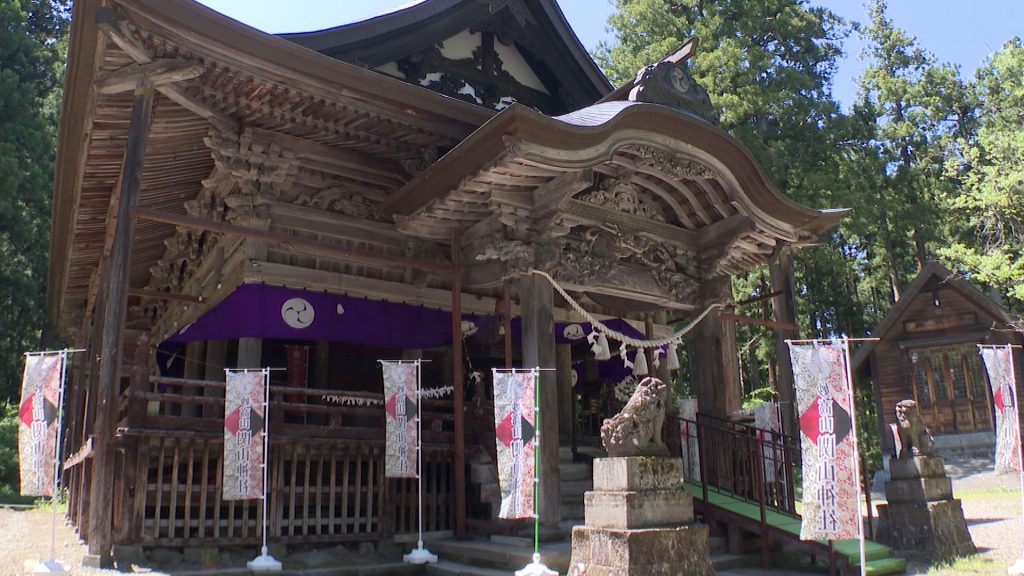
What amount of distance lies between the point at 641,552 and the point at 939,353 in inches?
799

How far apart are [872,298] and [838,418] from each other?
2987 centimetres

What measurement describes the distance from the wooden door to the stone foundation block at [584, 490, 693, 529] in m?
19.1

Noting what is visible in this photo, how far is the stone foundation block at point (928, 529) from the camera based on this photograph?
26.3 ft

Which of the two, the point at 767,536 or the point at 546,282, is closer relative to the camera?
the point at 767,536

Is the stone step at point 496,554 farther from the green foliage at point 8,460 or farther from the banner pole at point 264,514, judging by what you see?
the green foliage at point 8,460

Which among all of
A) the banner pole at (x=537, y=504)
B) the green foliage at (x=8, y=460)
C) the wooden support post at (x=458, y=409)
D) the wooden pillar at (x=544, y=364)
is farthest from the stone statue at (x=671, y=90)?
the green foliage at (x=8, y=460)

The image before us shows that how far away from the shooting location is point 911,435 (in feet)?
28.2

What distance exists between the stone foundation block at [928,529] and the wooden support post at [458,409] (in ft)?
15.8

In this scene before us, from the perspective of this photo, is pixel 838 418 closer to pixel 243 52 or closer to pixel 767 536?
pixel 767 536

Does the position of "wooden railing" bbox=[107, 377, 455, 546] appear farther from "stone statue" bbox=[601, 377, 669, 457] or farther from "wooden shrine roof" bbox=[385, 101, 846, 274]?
"stone statue" bbox=[601, 377, 669, 457]

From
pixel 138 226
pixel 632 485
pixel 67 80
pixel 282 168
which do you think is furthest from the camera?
pixel 138 226

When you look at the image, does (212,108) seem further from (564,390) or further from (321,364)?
(564,390)

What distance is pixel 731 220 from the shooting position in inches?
384

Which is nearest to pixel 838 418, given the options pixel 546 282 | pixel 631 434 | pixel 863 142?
pixel 631 434
